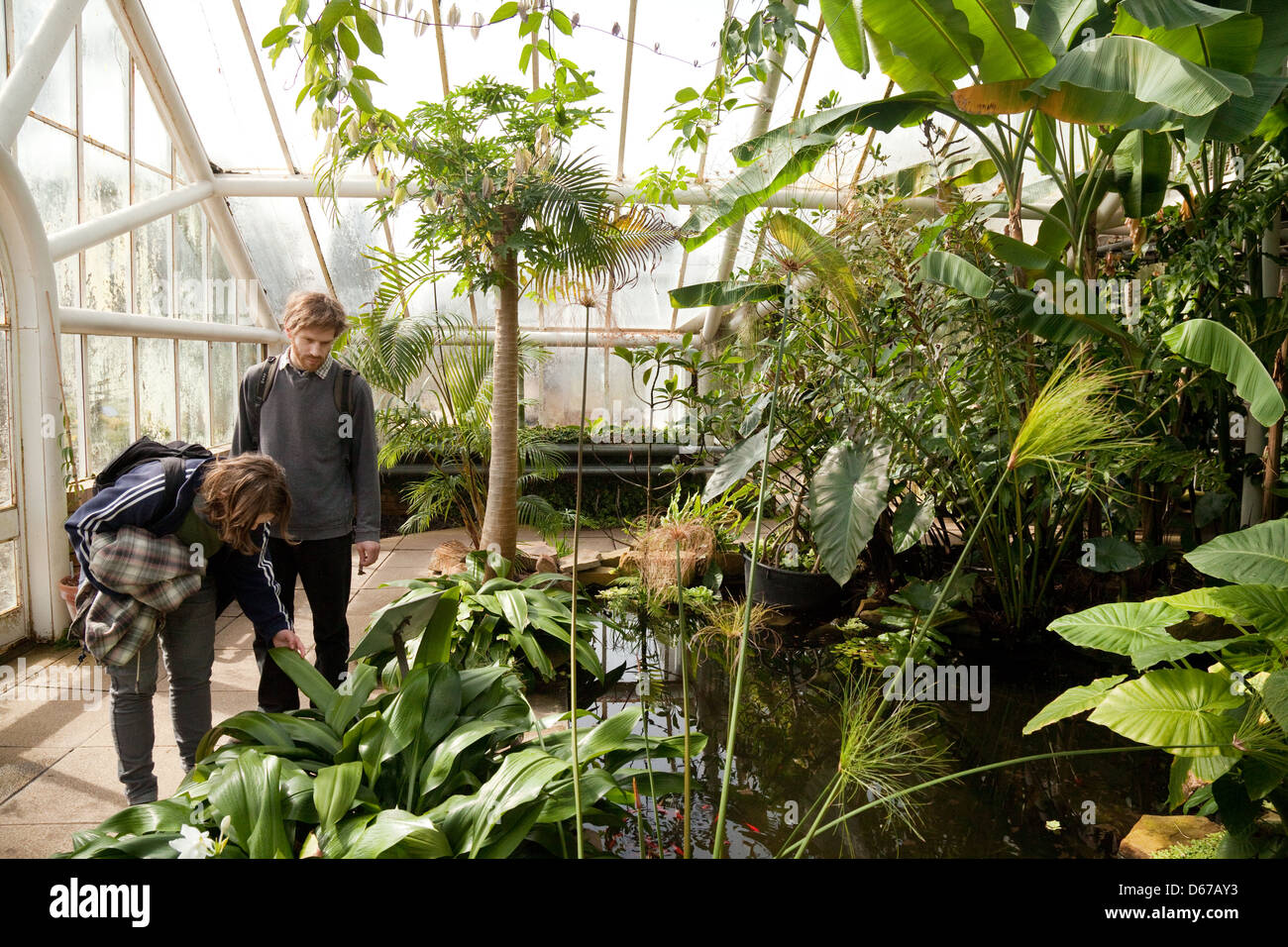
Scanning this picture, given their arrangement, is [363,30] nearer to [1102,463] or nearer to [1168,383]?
[1102,463]

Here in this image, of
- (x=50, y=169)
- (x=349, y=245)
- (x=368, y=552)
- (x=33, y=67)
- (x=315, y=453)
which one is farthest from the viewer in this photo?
(x=349, y=245)

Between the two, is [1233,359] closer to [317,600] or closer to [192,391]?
Result: [317,600]

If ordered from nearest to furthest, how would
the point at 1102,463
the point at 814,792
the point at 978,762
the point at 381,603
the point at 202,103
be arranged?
the point at 814,792 < the point at 978,762 < the point at 1102,463 < the point at 381,603 < the point at 202,103

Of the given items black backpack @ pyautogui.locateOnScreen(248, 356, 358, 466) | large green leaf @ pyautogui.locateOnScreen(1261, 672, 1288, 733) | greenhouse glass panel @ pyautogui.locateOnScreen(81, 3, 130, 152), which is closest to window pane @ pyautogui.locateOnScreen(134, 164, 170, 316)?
greenhouse glass panel @ pyautogui.locateOnScreen(81, 3, 130, 152)

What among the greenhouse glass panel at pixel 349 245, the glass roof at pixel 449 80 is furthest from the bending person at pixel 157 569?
the greenhouse glass panel at pixel 349 245

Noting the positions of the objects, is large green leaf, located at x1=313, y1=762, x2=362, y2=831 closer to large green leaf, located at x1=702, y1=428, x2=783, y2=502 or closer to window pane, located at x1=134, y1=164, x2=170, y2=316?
large green leaf, located at x1=702, y1=428, x2=783, y2=502

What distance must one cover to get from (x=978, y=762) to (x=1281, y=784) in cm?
115

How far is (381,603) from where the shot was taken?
5254 mm

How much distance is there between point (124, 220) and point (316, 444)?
148 inches

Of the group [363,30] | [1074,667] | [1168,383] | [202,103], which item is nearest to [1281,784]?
[1074,667]

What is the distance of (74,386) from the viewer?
5316 mm

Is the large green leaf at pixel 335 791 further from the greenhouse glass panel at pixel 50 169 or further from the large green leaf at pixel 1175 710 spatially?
the greenhouse glass panel at pixel 50 169

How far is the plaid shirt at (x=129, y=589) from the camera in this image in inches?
92.7

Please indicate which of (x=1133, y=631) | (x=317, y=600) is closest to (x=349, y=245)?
(x=317, y=600)
